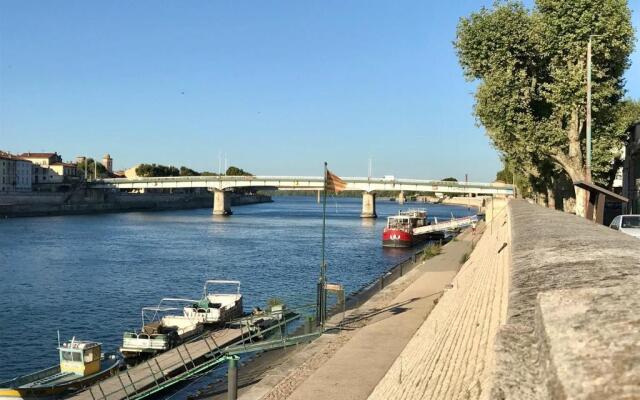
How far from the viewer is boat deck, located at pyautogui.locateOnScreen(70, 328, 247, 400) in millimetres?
19219

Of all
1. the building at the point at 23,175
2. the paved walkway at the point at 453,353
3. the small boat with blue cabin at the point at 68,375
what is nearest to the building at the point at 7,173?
the building at the point at 23,175

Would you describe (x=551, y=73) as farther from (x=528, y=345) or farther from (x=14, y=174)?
(x=14, y=174)

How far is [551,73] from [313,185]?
92.8 metres

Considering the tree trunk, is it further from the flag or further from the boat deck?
the boat deck

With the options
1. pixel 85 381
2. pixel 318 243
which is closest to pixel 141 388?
pixel 85 381

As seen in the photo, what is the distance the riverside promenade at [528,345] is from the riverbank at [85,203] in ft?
351

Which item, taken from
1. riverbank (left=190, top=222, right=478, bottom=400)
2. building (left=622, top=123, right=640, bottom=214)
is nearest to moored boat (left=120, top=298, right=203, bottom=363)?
riverbank (left=190, top=222, right=478, bottom=400)

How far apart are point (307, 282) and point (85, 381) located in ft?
80.7

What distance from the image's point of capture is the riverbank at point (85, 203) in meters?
116

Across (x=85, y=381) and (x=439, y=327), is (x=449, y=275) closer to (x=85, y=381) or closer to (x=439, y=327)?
(x=439, y=327)

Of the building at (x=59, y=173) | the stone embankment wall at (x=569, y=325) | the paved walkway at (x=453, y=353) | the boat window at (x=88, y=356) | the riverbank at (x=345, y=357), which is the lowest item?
the boat window at (x=88, y=356)

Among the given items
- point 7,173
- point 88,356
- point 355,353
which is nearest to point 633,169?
point 355,353

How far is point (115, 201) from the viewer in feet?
515

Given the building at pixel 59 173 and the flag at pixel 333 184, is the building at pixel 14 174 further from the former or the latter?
the flag at pixel 333 184
